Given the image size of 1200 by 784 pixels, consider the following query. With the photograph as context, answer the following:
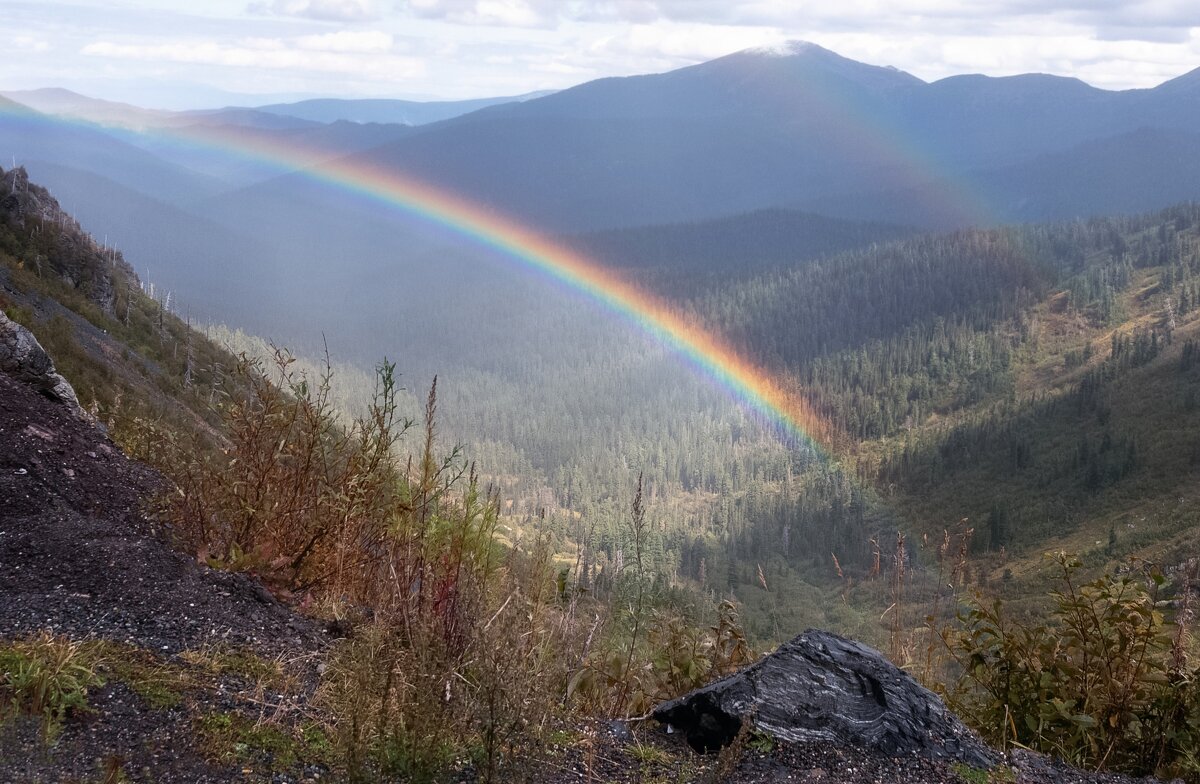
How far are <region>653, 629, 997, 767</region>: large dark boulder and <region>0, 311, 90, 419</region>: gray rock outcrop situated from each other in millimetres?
5352

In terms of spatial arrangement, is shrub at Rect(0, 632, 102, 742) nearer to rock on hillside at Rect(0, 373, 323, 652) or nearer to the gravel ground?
the gravel ground

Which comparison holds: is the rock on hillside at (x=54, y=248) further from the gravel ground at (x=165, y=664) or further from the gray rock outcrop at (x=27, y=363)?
the gravel ground at (x=165, y=664)

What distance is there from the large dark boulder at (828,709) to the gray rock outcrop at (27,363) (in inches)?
211

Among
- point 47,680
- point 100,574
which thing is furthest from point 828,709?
point 100,574

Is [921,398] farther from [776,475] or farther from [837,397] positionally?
[776,475]

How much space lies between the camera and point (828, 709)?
12.0ft

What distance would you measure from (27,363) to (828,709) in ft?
21.5

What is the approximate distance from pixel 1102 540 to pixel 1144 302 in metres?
82.2

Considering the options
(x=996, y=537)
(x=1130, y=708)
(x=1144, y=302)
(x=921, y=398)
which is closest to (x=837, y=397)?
(x=921, y=398)

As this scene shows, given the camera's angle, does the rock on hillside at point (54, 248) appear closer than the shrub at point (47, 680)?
No

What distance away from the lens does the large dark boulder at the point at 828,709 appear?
355cm

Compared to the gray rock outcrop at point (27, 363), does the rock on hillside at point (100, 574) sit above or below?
below

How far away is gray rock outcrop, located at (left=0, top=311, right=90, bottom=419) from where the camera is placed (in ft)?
21.0

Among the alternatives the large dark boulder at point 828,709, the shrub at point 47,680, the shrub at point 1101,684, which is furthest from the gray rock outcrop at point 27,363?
the shrub at point 1101,684
